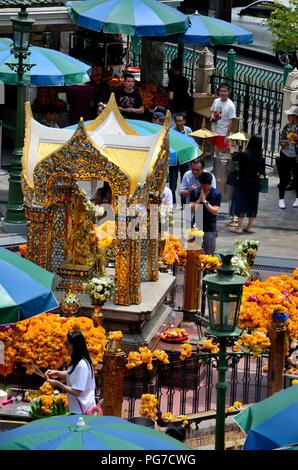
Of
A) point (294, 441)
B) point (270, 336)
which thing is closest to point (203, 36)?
point (270, 336)

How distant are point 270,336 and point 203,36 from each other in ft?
45.9

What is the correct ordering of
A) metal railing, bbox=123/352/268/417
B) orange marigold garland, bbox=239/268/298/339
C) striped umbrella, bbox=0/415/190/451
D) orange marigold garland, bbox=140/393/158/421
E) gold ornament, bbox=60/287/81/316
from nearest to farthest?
striped umbrella, bbox=0/415/190/451 < orange marigold garland, bbox=140/393/158/421 < metal railing, bbox=123/352/268/417 < orange marigold garland, bbox=239/268/298/339 < gold ornament, bbox=60/287/81/316

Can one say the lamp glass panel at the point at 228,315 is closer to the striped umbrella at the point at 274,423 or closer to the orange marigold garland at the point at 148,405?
the striped umbrella at the point at 274,423

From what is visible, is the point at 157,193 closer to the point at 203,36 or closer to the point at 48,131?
the point at 48,131

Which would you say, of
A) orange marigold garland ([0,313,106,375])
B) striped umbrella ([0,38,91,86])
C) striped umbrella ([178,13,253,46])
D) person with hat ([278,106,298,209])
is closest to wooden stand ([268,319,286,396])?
orange marigold garland ([0,313,106,375])

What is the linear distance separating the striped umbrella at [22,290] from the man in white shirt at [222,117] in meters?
12.4

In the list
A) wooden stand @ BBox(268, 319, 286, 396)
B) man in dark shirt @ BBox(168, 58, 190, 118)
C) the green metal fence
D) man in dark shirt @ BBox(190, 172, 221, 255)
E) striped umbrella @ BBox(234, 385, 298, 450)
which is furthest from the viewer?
the green metal fence

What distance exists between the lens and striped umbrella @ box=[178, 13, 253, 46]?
28.4 m

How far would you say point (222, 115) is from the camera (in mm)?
26312

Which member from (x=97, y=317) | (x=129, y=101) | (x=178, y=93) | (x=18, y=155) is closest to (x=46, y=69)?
(x=18, y=155)

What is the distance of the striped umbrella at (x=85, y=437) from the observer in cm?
1021

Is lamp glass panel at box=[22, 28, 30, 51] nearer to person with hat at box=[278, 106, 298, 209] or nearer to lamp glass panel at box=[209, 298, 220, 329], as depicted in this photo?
person with hat at box=[278, 106, 298, 209]

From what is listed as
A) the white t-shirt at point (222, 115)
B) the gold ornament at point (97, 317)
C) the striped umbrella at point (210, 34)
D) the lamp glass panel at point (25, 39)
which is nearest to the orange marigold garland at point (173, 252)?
the gold ornament at point (97, 317)

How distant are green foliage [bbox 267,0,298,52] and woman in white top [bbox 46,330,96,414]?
21074mm
